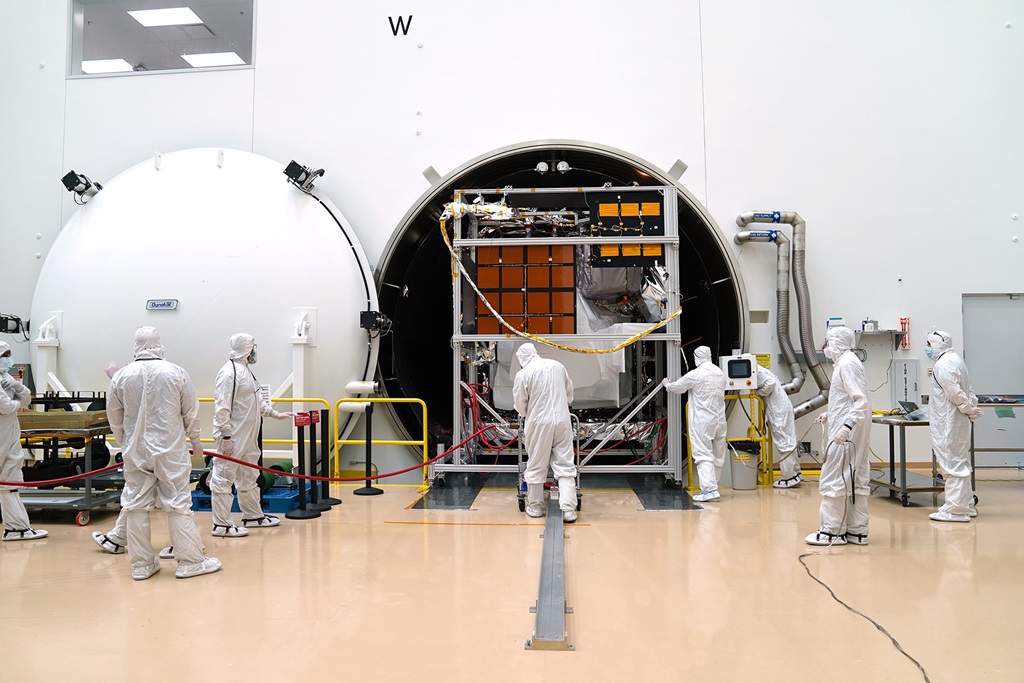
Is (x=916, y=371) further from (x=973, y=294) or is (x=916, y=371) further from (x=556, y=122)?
(x=556, y=122)

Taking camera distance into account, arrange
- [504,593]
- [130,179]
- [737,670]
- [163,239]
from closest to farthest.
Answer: [737,670]
[504,593]
[163,239]
[130,179]

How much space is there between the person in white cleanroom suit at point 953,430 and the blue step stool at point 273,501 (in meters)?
4.86

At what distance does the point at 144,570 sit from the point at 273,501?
5.13 feet

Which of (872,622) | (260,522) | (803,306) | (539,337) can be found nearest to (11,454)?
(260,522)

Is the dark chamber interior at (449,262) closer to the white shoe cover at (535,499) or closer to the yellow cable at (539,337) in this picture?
the yellow cable at (539,337)

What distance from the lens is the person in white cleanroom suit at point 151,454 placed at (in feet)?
11.6

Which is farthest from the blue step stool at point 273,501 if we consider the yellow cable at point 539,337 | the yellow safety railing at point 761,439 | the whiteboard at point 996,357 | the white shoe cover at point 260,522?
the whiteboard at point 996,357

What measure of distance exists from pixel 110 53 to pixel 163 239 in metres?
3.78

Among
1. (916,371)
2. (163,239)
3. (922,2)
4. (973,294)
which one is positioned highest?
(922,2)

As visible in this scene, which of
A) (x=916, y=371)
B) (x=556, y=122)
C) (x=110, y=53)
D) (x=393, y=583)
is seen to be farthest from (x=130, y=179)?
(x=916, y=371)

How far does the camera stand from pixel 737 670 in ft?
7.85

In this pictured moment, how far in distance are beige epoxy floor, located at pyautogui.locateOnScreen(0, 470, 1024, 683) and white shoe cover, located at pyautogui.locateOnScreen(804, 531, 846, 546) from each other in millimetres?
110

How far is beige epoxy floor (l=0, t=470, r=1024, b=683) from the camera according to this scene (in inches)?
96.3

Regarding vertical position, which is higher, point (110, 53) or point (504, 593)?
point (110, 53)
